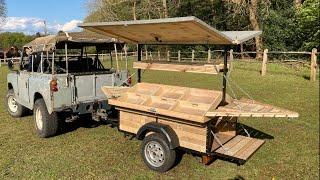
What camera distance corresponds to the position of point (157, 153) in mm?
5656

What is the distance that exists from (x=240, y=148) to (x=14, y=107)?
680 centimetres

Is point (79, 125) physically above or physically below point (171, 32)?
below

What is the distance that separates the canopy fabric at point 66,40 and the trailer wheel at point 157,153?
2.92m

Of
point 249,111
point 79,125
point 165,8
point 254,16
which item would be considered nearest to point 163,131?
point 249,111

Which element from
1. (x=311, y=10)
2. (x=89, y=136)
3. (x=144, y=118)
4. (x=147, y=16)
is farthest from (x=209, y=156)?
(x=147, y=16)

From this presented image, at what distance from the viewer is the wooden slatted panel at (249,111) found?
4.83 meters

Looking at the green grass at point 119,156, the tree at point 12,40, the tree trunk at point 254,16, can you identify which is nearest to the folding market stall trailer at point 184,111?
the green grass at point 119,156

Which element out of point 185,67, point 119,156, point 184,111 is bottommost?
point 119,156

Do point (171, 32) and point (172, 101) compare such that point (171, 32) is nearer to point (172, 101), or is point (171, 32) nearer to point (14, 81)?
point (172, 101)

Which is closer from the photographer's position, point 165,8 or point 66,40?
point 66,40

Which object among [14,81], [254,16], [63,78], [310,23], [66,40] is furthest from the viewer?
[254,16]

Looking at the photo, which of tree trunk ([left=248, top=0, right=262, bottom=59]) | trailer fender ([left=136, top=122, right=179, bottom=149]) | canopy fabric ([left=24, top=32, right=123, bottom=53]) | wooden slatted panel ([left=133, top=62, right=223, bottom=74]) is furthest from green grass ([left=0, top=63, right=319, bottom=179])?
tree trunk ([left=248, top=0, right=262, bottom=59])

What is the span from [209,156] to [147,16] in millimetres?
35063

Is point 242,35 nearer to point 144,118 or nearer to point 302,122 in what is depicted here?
point 144,118
